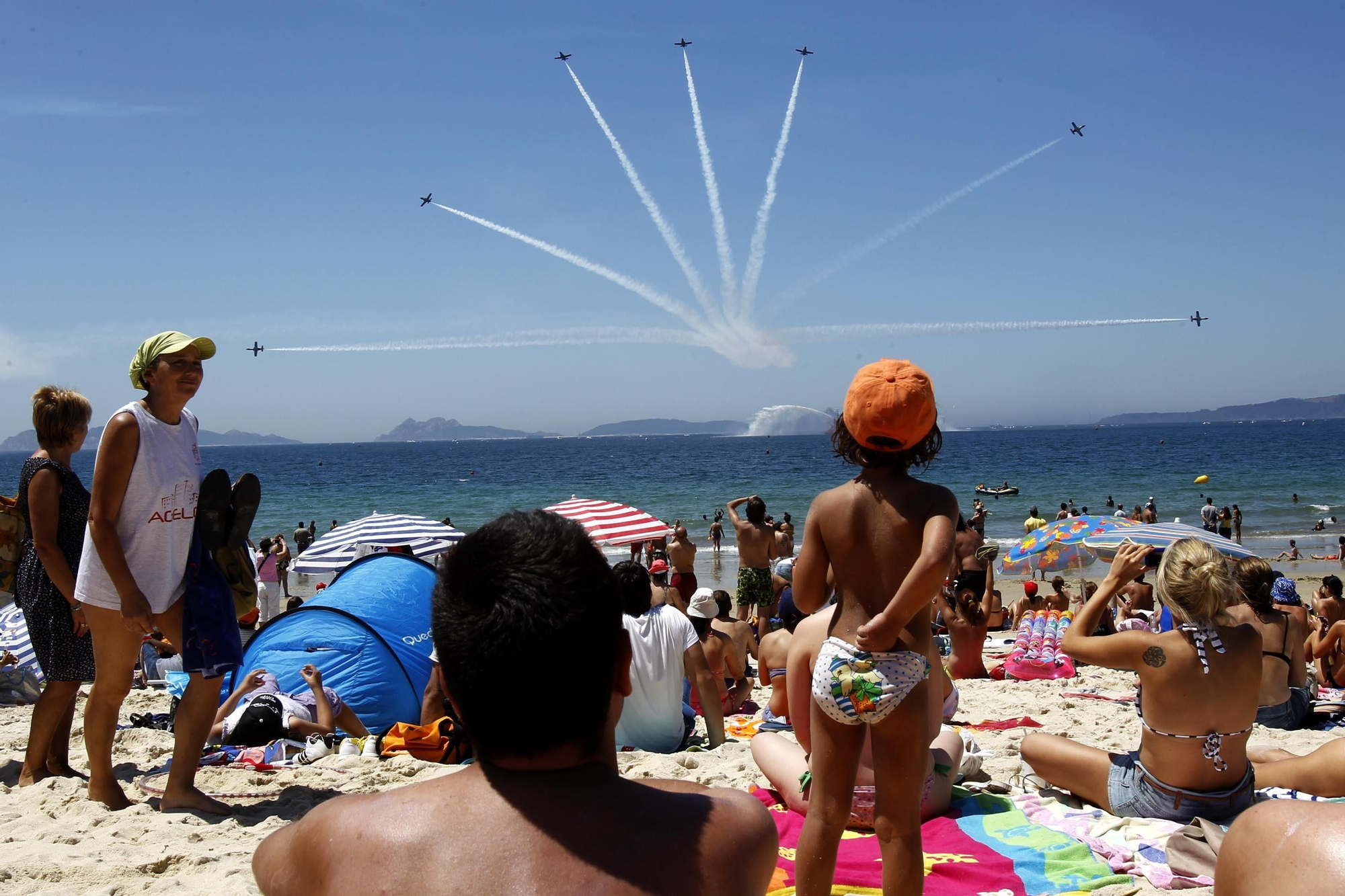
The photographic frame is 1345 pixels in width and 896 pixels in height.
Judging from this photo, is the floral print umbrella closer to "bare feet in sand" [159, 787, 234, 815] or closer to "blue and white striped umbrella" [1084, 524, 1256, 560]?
"blue and white striped umbrella" [1084, 524, 1256, 560]

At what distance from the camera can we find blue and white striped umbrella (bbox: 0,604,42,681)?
6984 mm

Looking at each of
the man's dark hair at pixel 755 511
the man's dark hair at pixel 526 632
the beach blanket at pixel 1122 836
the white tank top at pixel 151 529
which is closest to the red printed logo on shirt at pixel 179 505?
the white tank top at pixel 151 529

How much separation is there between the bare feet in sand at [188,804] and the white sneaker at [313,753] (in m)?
1.01

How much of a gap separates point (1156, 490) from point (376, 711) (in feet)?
146

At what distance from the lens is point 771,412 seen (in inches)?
7416

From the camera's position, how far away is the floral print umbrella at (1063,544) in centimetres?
982

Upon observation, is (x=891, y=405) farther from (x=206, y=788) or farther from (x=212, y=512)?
(x=206, y=788)

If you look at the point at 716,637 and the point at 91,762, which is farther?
the point at 716,637

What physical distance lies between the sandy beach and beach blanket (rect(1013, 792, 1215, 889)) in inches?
3.9

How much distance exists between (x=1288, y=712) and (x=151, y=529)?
6.15 meters

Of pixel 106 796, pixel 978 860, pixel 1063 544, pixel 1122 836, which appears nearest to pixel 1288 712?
pixel 1122 836

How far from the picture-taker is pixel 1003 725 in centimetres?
588

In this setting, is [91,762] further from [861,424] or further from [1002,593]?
[1002,593]

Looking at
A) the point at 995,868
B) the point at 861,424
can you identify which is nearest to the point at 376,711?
the point at 995,868
